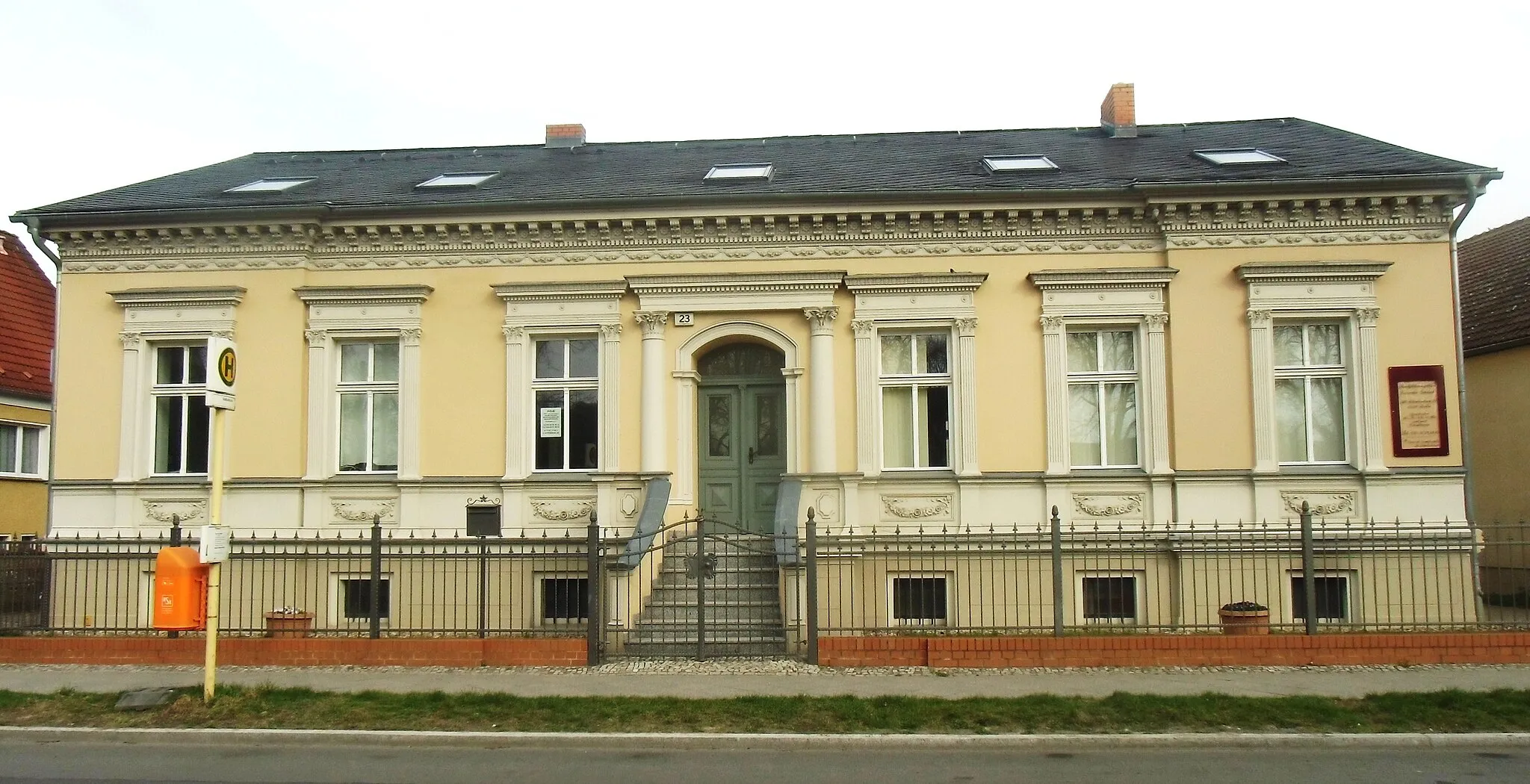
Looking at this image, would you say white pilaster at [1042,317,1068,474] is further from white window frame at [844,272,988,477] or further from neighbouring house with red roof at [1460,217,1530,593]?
neighbouring house with red roof at [1460,217,1530,593]

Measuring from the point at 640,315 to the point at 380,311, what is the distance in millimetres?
3712

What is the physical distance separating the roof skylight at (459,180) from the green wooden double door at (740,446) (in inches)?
190

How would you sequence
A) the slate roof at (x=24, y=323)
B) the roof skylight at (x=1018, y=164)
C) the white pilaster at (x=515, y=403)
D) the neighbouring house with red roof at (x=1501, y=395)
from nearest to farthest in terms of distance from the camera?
1. the white pilaster at (x=515, y=403)
2. the roof skylight at (x=1018, y=164)
3. the neighbouring house with red roof at (x=1501, y=395)
4. the slate roof at (x=24, y=323)

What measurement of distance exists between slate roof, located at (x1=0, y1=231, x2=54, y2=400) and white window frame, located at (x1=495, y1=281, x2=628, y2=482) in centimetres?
1307

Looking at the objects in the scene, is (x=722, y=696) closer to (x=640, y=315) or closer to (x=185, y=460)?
(x=640, y=315)

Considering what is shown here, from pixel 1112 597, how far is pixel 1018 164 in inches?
258

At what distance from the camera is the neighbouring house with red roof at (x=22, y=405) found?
72.4 feet

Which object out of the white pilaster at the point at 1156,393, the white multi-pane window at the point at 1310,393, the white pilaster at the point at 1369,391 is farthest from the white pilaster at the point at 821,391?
the white pilaster at the point at 1369,391

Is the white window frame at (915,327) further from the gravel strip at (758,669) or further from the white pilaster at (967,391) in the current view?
the gravel strip at (758,669)

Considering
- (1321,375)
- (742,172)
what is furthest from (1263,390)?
(742,172)

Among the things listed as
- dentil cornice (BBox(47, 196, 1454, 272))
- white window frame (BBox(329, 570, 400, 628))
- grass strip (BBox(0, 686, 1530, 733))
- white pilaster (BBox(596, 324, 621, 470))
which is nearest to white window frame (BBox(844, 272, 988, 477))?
dentil cornice (BBox(47, 196, 1454, 272))

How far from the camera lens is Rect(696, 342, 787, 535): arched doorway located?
15.7 metres

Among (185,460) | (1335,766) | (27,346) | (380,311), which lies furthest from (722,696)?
(27,346)

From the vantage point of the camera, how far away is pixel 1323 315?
1490cm
